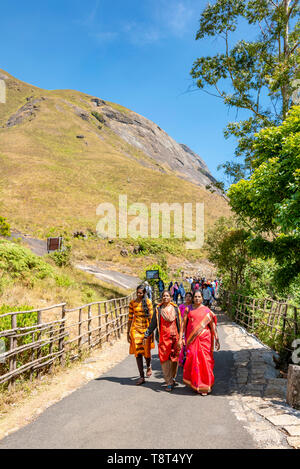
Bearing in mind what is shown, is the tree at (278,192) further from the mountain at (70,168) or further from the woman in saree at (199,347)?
the mountain at (70,168)

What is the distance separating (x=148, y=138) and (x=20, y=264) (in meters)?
142

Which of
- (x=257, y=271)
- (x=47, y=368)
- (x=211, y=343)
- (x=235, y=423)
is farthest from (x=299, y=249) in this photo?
(x=257, y=271)

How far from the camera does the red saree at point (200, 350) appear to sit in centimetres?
636

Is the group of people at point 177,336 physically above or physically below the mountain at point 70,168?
below

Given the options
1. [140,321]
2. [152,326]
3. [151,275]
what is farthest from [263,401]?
[151,275]

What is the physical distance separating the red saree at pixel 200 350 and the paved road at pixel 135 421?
0.23 metres

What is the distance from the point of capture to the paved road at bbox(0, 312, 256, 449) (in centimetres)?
416

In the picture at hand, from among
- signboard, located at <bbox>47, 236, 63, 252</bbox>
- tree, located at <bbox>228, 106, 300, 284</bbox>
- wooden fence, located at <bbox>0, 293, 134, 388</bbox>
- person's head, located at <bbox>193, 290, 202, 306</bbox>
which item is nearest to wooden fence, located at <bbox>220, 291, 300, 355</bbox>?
tree, located at <bbox>228, 106, 300, 284</bbox>

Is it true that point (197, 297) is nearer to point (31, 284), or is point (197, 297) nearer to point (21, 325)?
point (21, 325)

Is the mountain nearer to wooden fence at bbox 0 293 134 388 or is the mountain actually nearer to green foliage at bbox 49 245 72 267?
green foliage at bbox 49 245 72 267

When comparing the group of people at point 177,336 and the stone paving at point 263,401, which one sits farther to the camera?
the group of people at point 177,336

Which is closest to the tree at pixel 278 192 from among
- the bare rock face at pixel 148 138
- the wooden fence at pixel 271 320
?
the wooden fence at pixel 271 320

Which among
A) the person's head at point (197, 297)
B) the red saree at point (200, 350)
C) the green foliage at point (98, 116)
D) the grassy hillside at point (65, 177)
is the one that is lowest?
the red saree at point (200, 350)

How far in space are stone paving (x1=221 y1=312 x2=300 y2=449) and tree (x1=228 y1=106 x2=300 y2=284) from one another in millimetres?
2234
